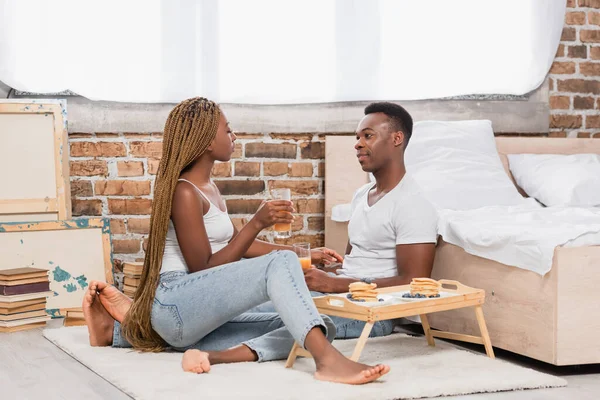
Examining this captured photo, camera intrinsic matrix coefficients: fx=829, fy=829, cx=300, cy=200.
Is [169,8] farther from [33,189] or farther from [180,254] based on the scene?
[180,254]

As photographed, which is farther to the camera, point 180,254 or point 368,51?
point 368,51

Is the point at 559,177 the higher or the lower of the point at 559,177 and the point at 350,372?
the higher

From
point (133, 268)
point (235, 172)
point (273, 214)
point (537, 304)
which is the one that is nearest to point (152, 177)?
point (235, 172)

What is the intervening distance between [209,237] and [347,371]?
698 mm

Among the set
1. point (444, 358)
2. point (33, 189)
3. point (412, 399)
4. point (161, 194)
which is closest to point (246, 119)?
point (33, 189)

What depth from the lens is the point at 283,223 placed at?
8.13 feet

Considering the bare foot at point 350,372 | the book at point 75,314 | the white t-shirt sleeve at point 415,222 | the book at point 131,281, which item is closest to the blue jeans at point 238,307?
the bare foot at point 350,372

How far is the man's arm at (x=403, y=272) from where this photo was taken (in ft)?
8.95

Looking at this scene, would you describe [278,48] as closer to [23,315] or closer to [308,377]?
[23,315]

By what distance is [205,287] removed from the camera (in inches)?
93.0

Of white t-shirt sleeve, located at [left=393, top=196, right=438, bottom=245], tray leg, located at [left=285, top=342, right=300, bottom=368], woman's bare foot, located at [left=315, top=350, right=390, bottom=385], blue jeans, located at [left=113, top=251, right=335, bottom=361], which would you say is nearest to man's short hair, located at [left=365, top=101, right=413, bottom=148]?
white t-shirt sleeve, located at [left=393, top=196, right=438, bottom=245]

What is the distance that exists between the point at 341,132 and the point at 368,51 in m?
0.41

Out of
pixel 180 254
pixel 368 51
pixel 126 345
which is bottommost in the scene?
pixel 126 345

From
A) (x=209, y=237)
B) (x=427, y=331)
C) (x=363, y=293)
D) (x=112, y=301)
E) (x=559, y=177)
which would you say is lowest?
(x=427, y=331)
